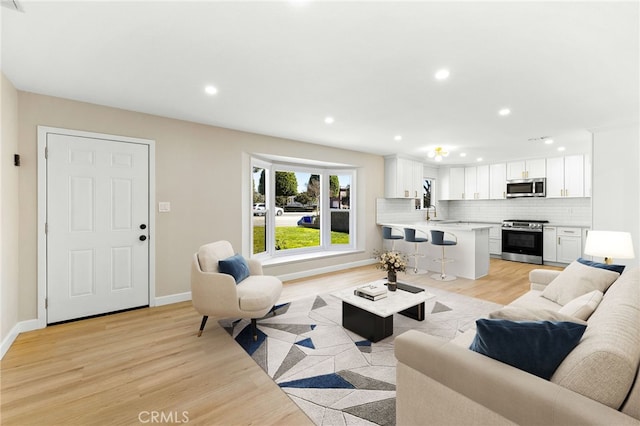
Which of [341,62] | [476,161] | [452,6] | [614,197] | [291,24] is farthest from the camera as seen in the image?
[476,161]

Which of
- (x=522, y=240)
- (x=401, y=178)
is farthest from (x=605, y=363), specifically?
(x=522, y=240)

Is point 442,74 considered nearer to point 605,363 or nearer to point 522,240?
point 605,363

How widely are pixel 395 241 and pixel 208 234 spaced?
13.3ft

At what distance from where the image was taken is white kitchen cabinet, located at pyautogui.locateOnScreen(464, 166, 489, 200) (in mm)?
7641

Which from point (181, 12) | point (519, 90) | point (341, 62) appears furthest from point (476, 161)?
point (181, 12)

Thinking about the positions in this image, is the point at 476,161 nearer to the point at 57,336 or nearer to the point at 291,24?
the point at 291,24

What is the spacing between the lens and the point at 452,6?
1672 mm

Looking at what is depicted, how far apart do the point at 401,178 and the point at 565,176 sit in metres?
3.60

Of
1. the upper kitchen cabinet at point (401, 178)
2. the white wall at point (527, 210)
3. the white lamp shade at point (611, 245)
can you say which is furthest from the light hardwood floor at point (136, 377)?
the white wall at point (527, 210)

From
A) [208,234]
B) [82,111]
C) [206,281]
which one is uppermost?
[82,111]

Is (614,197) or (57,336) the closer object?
(57,336)

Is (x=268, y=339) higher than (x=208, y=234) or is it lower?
lower

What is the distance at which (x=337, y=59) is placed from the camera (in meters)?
2.31

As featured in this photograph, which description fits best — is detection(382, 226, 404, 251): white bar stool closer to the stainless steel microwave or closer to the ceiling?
the ceiling
